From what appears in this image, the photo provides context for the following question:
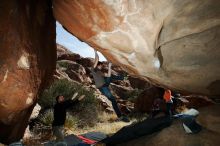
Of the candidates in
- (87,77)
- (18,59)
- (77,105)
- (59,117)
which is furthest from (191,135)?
(87,77)

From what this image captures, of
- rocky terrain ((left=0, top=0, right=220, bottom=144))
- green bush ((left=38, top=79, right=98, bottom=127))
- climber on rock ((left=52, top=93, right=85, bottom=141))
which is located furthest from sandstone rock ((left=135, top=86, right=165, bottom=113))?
rocky terrain ((left=0, top=0, right=220, bottom=144))

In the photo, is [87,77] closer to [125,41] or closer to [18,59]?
[18,59]

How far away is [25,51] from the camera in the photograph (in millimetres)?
6246

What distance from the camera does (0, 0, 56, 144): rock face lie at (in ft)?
19.8

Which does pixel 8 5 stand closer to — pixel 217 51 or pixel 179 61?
pixel 179 61

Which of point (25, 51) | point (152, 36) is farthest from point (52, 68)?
point (152, 36)

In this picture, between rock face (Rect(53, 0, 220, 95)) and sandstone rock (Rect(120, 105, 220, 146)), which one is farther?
sandstone rock (Rect(120, 105, 220, 146))

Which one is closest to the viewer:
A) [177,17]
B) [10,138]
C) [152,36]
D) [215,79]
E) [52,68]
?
[177,17]

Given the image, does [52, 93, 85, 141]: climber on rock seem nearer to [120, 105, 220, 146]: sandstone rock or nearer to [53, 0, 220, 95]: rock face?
[120, 105, 220, 146]: sandstone rock

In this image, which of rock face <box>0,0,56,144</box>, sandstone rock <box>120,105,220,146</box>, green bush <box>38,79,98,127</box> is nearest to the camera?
sandstone rock <box>120,105,220,146</box>

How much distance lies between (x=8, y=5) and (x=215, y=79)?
15.2 feet

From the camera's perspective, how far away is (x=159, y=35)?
4855 mm

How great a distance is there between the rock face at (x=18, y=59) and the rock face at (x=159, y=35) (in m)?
1.21

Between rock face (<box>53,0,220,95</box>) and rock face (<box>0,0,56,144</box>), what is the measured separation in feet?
3.98
